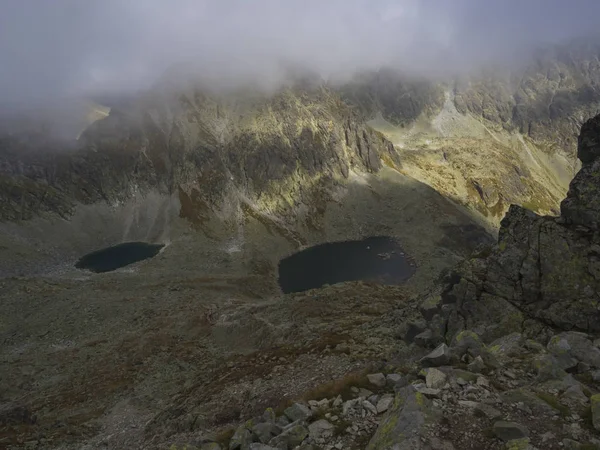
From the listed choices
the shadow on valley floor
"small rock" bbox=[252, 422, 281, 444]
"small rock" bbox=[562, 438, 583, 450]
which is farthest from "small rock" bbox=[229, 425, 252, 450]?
"small rock" bbox=[562, 438, 583, 450]

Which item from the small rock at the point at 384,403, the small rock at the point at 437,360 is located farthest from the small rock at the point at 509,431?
the small rock at the point at 437,360

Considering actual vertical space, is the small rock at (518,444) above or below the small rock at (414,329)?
above

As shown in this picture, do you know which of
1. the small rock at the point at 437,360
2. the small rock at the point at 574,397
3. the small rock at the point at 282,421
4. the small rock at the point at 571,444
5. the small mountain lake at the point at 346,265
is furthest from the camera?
the small mountain lake at the point at 346,265

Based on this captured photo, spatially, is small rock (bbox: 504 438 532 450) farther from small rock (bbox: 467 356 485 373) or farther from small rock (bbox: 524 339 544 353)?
small rock (bbox: 524 339 544 353)

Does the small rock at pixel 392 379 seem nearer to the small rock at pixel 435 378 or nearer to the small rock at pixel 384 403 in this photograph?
the small rock at pixel 384 403

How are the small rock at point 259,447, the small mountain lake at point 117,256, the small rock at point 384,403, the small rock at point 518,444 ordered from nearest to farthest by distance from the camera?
the small rock at point 518,444
the small rock at point 259,447
the small rock at point 384,403
the small mountain lake at point 117,256

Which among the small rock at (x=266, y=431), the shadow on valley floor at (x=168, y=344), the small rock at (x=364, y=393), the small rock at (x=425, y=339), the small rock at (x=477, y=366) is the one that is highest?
the small rock at (x=477, y=366)

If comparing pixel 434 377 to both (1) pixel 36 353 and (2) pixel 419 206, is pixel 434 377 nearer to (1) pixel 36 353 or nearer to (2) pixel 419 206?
(1) pixel 36 353
